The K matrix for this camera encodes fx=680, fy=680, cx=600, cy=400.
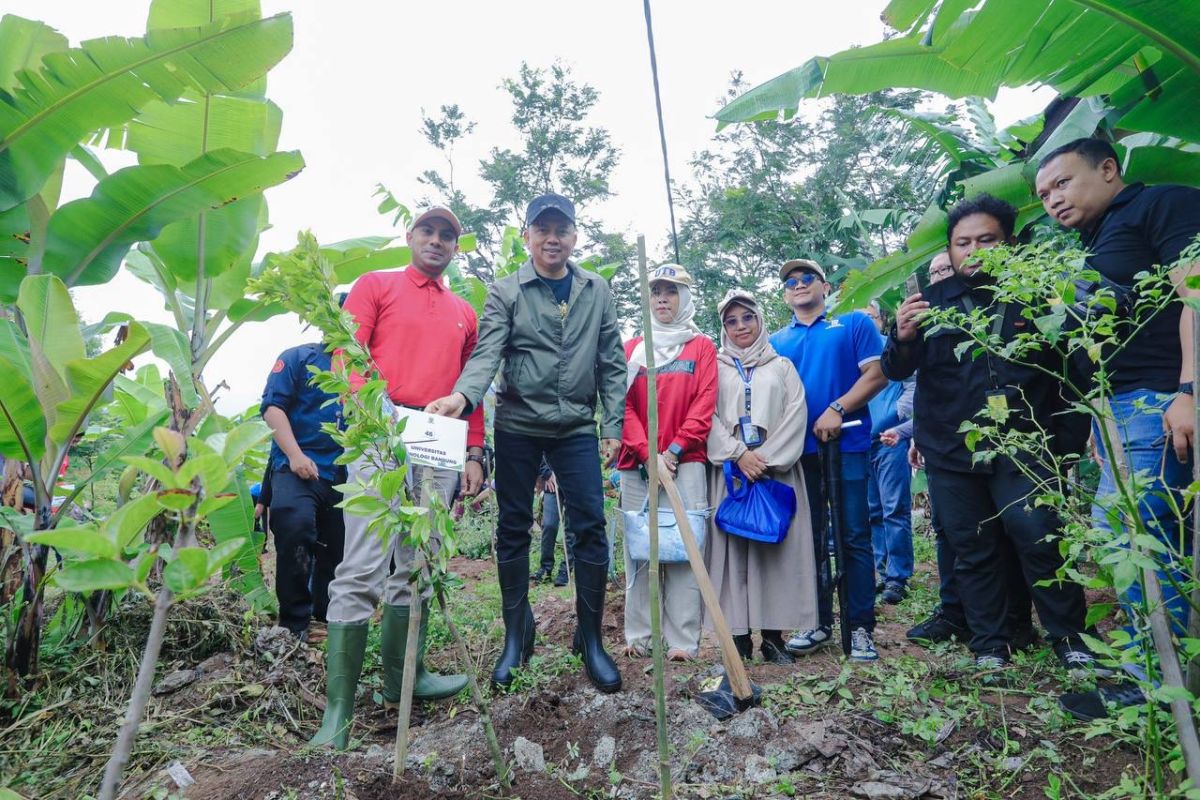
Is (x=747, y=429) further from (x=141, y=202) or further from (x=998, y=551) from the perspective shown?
(x=141, y=202)

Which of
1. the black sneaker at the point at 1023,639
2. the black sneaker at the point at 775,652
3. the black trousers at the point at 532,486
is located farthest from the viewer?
the black sneaker at the point at 775,652

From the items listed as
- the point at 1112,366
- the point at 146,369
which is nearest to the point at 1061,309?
the point at 1112,366

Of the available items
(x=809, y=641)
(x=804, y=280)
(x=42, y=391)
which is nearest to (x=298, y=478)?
(x=42, y=391)

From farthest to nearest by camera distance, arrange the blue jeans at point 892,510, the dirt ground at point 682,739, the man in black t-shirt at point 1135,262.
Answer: the blue jeans at point 892,510
the man in black t-shirt at point 1135,262
the dirt ground at point 682,739

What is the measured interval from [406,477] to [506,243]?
493cm

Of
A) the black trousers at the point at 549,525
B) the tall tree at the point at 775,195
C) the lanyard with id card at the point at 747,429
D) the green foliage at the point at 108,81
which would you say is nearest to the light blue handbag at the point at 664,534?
the lanyard with id card at the point at 747,429

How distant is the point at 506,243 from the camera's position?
6.54 meters

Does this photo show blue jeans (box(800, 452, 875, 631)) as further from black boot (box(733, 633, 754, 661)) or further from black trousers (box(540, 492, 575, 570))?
black trousers (box(540, 492, 575, 570))

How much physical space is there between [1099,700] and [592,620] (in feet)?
5.96

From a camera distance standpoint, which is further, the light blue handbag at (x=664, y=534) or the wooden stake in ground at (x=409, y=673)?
the light blue handbag at (x=664, y=534)

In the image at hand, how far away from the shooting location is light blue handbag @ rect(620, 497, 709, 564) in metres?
3.09

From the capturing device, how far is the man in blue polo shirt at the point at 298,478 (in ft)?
11.4

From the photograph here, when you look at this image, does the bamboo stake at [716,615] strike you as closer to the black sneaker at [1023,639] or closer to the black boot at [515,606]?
the black boot at [515,606]

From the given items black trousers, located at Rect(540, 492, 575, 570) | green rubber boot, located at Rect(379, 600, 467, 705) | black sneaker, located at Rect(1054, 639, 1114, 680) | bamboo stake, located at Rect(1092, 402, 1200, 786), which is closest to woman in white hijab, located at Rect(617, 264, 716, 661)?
green rubber boot, located at Rect(379, 600, 467, 705)
